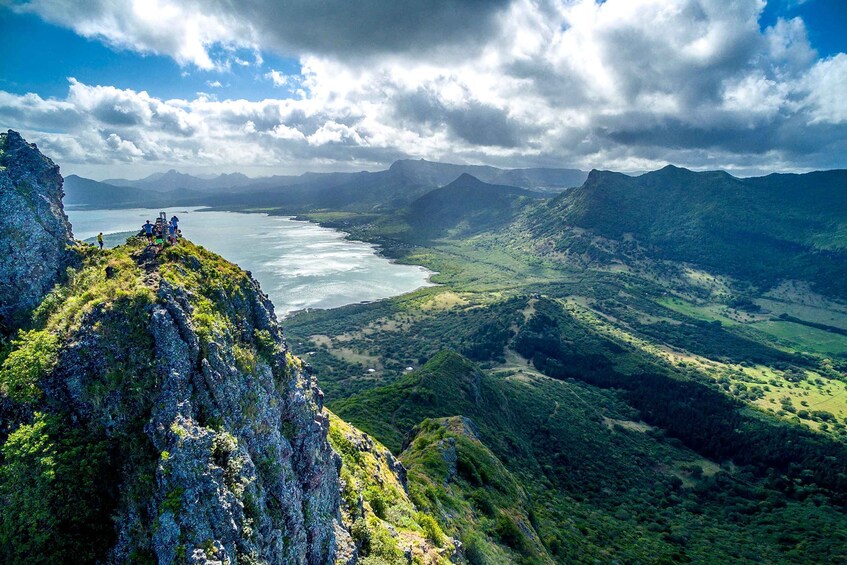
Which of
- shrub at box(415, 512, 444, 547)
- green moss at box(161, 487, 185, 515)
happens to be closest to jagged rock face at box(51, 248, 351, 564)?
green moss at box(161, 487, 185, 515)

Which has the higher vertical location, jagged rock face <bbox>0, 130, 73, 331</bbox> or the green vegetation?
jagged rock face <bbox>0, 130, 73, 331</bbox>

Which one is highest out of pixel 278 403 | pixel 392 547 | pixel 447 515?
pixel 278 403

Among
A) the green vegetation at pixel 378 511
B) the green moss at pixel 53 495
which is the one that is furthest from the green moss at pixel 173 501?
the green vegetation at pixel 378 511

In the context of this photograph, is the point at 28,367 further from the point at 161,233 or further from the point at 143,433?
the point at 161,233

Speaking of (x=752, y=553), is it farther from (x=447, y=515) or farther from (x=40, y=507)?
(x=40, y=507)

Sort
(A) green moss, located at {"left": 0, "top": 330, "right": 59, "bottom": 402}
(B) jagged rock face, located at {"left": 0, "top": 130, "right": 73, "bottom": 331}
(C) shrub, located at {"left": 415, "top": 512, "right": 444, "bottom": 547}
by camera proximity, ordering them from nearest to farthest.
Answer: (A) green moss, located at {"left": 0, "top": 330, "right": 59, "bottom": 402}
(B) jagged rock face, located at {"left": 0, "top": 130, "right": 73, "bottom": 331}
(C) shrub, located at {"left": 415, "top": 512, "right": 444, "bottom": 547}

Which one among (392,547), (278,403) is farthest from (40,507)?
(392,547)

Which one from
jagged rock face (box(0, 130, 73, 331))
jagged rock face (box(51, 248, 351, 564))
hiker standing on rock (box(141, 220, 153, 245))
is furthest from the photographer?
hiker standing on rock (box(141, 220, 153, 245))

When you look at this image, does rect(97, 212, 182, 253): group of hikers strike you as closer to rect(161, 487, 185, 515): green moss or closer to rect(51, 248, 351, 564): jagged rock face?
rect(51, 248, 351, 564): jagged rock face

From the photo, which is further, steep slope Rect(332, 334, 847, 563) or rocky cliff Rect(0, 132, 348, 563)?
steep slope Rect(332, 334, 847, 563)
